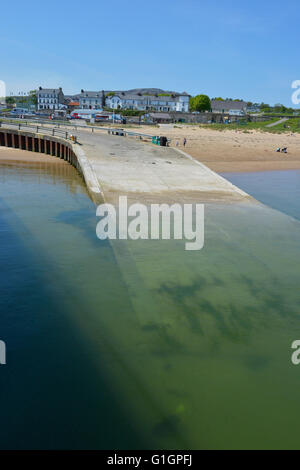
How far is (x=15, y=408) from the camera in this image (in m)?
6.50

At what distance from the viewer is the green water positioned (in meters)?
6.30

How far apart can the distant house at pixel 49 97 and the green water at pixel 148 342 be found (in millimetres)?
174355

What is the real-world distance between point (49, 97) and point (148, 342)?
609 feet

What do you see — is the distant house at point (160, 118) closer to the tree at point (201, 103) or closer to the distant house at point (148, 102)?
the tree at point (201, 103)

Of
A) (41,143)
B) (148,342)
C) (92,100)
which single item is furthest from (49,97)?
(148,342)

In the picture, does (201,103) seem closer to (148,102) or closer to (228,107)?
(228,107)

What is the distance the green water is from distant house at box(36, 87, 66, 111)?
174 metres

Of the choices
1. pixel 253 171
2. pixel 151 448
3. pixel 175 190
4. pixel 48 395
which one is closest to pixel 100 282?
pixel 48 395

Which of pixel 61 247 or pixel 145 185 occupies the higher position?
pixel 145 185

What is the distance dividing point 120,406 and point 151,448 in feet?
3.33

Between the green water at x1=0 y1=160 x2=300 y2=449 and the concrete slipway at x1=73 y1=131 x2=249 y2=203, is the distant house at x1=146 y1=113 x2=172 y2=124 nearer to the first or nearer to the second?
the concrete slipway at x1=73 y1=131 x2=249 y2=203

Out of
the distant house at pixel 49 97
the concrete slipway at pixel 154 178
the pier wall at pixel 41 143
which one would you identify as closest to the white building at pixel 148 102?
the distant house at pixel 49 97

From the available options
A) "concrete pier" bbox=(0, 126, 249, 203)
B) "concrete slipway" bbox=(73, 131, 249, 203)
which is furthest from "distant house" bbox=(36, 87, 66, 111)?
"concrete slipway" bbox=(73, 131, 249, 203)
